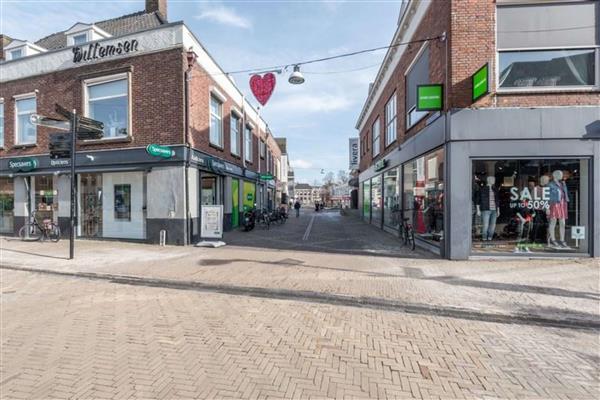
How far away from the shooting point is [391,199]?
15.8 metres

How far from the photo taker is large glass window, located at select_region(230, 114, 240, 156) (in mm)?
17558

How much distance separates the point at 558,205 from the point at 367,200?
49.8ft

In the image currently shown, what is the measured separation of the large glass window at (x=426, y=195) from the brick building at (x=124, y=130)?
8107mm

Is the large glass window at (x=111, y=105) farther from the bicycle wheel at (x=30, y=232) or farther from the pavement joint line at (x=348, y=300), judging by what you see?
the pavement joint line at (x=348, y=300)

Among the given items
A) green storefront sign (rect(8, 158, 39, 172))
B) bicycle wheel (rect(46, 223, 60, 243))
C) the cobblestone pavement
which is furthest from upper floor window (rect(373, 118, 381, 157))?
green storefront sign (rect(8, 158, 39, 172))

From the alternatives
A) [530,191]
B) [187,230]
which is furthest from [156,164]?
[530,191]

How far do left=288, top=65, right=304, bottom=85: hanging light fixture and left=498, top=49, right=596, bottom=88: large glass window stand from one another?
5.36 meters

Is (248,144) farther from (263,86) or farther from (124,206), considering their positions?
(263,86)

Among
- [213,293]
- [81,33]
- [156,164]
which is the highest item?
[81,33]

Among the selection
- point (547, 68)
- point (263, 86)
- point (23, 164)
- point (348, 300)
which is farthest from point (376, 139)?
point (23, 164)

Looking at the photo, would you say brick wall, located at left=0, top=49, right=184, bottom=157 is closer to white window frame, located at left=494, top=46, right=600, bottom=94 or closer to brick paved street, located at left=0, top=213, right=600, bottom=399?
brick paved street, located at left=0, top=213, right=600, bottom=399

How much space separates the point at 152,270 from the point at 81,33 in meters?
11.9

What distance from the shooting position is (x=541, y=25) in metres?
8.47

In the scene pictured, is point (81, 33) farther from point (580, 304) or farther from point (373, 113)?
point (580, 304)
